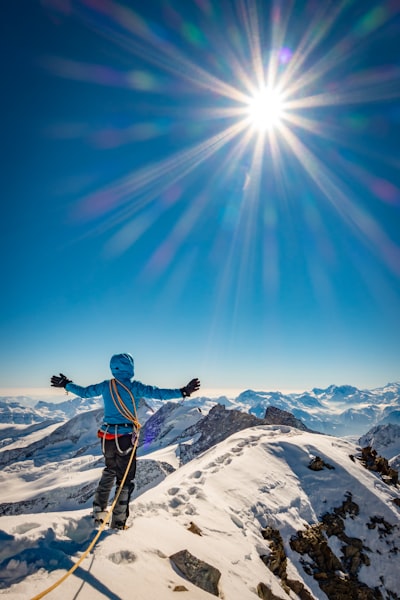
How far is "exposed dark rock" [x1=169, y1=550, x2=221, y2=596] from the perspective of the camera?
636cm

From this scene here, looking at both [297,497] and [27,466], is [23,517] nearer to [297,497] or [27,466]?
[297,497]

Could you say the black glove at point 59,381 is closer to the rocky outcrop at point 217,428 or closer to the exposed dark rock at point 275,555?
the exposed dark rock at point 275,555

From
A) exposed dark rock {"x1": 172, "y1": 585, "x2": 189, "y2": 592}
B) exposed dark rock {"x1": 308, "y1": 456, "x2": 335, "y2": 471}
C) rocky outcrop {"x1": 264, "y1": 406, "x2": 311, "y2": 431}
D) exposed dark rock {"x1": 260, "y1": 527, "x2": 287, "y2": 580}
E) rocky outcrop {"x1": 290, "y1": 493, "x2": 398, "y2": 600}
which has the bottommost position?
rocky outcrop {"x1": 290, "y1": 493, "x2": 398, "y2": 600}

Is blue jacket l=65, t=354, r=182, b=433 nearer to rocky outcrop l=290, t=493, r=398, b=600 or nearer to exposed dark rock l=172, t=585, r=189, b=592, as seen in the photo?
exposed dark rock l=172, t=585, r=189, b=592

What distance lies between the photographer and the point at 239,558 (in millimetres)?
8805

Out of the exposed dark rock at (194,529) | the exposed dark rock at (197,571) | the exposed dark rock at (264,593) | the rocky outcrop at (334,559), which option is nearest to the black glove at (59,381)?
the exposed dark rock at (197,571)

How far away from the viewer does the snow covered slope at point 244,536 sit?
5.03 meters

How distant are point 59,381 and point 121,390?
1811 mm

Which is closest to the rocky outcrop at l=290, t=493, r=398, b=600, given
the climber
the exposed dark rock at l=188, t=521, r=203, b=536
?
the exposed dark rock at l=188, t=521, r=203, b=536

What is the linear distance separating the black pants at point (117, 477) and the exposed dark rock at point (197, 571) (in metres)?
1.44

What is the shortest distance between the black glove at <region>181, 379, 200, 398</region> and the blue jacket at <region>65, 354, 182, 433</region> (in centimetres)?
14

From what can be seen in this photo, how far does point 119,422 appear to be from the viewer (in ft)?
24.7

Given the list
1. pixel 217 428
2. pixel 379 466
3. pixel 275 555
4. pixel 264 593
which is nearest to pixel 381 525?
pixel 379 466

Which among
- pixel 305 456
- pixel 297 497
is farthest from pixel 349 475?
pixel 297 497
